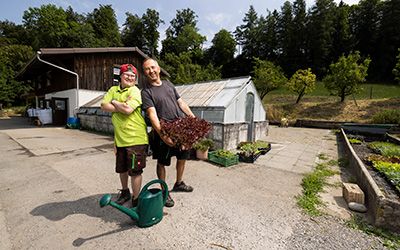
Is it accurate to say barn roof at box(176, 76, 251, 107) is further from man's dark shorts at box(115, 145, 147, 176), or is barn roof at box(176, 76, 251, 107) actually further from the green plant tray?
man's dark shorts at box(115, 145, 147, 176)

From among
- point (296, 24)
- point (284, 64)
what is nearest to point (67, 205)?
point (284, 64)

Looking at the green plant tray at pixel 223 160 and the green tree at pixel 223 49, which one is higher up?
the green tree at pixel 223 49

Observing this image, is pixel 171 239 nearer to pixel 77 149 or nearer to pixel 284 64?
pixel 77 149

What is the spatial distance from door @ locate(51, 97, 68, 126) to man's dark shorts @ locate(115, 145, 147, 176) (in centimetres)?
1444

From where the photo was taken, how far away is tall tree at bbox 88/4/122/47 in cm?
4153

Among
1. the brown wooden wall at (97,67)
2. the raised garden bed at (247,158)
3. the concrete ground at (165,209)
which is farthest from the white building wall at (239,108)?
the brown wooden wall at (97,67)

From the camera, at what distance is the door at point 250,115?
7.89 m

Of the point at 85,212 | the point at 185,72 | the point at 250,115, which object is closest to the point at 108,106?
the point at 85,212

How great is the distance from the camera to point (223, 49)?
156 feet

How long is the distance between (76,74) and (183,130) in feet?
45.7

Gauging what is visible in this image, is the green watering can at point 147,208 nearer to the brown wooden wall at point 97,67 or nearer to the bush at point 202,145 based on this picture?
the bush at point 202,145

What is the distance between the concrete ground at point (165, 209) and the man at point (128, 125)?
617 mm

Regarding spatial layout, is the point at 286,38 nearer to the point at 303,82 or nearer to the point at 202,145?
the point at 303,82

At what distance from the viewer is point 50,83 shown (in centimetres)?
1599
